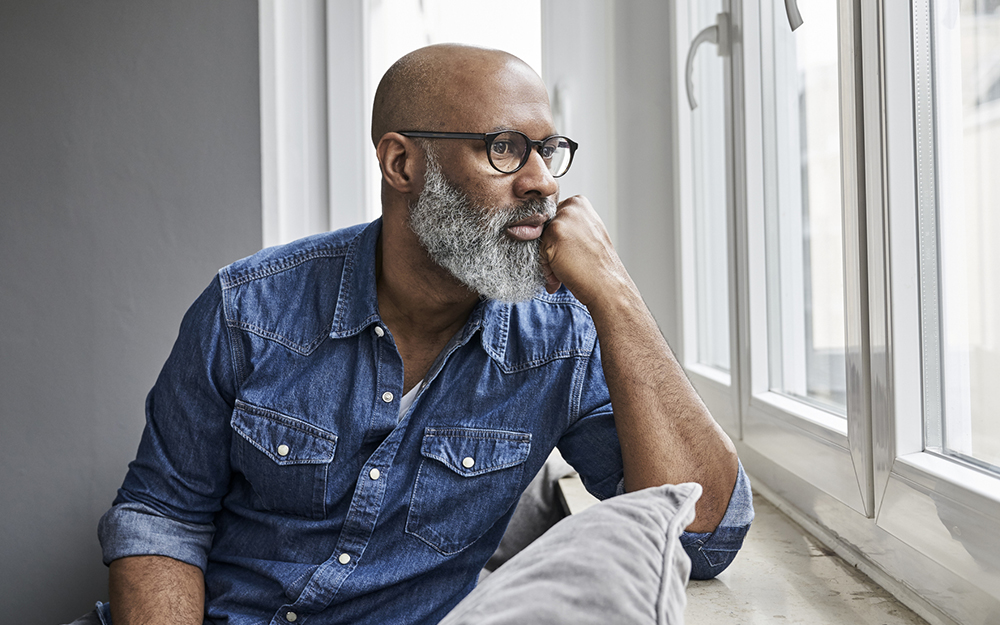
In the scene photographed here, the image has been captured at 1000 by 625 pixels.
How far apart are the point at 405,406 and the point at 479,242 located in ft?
0.89

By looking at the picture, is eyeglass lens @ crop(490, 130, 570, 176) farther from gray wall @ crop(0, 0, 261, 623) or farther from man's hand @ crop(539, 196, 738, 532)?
gray wall @ crop(0, 0, 261, 623)

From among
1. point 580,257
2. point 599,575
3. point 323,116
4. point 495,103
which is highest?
point 323,116

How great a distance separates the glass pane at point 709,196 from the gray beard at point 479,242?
0.70m

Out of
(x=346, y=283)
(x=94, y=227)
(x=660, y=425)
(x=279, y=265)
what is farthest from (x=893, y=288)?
(x=94, y=227)

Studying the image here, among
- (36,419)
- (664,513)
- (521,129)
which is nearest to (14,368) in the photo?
(36,419)

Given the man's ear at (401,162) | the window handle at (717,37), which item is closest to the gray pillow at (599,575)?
the man's ear at (401,162)

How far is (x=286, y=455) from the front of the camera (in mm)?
1006

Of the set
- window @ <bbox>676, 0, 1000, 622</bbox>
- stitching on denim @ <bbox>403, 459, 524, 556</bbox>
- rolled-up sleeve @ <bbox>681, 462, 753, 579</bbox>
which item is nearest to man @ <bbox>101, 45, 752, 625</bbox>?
stitching on denim @ <bbox>403, 459, 524, 556</bbox>

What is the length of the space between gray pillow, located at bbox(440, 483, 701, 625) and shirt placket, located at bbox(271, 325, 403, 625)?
0.59 m

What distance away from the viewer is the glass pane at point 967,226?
2.25 feet

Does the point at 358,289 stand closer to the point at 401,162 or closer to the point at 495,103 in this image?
the point at 401,162

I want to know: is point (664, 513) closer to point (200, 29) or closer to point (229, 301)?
point (229, 301)

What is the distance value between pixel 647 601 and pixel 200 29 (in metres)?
1.70

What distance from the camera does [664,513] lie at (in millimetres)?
436
